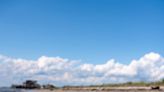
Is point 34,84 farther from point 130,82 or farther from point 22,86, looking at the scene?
point 130,82

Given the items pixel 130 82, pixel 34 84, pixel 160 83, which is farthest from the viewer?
pixel 34 84

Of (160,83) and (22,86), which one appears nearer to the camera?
(160,83)

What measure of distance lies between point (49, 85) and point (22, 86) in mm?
21723

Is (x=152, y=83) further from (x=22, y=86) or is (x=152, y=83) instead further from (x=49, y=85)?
(x=22, y=86)

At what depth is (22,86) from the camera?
18188 cm

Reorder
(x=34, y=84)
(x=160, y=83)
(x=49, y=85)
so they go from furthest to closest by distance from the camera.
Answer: (x=34, y=84) < (x=49, y=85) < (x=160, y=83)

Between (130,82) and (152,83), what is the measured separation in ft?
55.4

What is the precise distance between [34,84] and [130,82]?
9124 centimetres

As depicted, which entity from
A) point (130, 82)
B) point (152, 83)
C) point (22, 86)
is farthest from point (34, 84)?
point (152, 83)

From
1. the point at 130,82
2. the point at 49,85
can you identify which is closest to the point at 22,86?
the point at 49,85

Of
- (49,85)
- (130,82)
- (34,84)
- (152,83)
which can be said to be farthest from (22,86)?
(152,83)

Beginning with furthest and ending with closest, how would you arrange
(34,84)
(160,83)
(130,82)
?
1. (34,84)
2. (130,82)
3. (160,83)

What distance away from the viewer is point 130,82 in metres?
100

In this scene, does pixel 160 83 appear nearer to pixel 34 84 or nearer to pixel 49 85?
pixel 49 85
